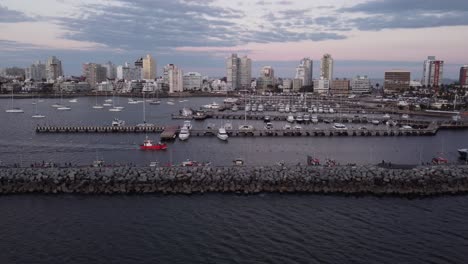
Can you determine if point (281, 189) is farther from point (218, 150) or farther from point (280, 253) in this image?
point (218, 150)

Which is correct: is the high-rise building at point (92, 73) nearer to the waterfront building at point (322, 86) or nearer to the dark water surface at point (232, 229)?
the waterfront building at point (322, 86)

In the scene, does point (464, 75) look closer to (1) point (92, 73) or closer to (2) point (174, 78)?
(2) point (174, 78)

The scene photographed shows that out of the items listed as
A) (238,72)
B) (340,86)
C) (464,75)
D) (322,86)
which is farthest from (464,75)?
(238,72)

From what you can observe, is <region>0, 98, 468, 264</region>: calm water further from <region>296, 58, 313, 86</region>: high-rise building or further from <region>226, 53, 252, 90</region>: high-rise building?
<region>296, 58, 313, 86</region>: high-rise building

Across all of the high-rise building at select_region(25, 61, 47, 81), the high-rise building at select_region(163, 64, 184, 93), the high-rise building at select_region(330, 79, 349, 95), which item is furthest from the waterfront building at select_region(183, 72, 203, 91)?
the high-rise building at select_region(25, 61, 47, 81)

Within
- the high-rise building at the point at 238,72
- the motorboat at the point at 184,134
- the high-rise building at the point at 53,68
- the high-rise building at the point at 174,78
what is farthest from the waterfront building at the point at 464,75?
the high-rise building at the point at 53,68
